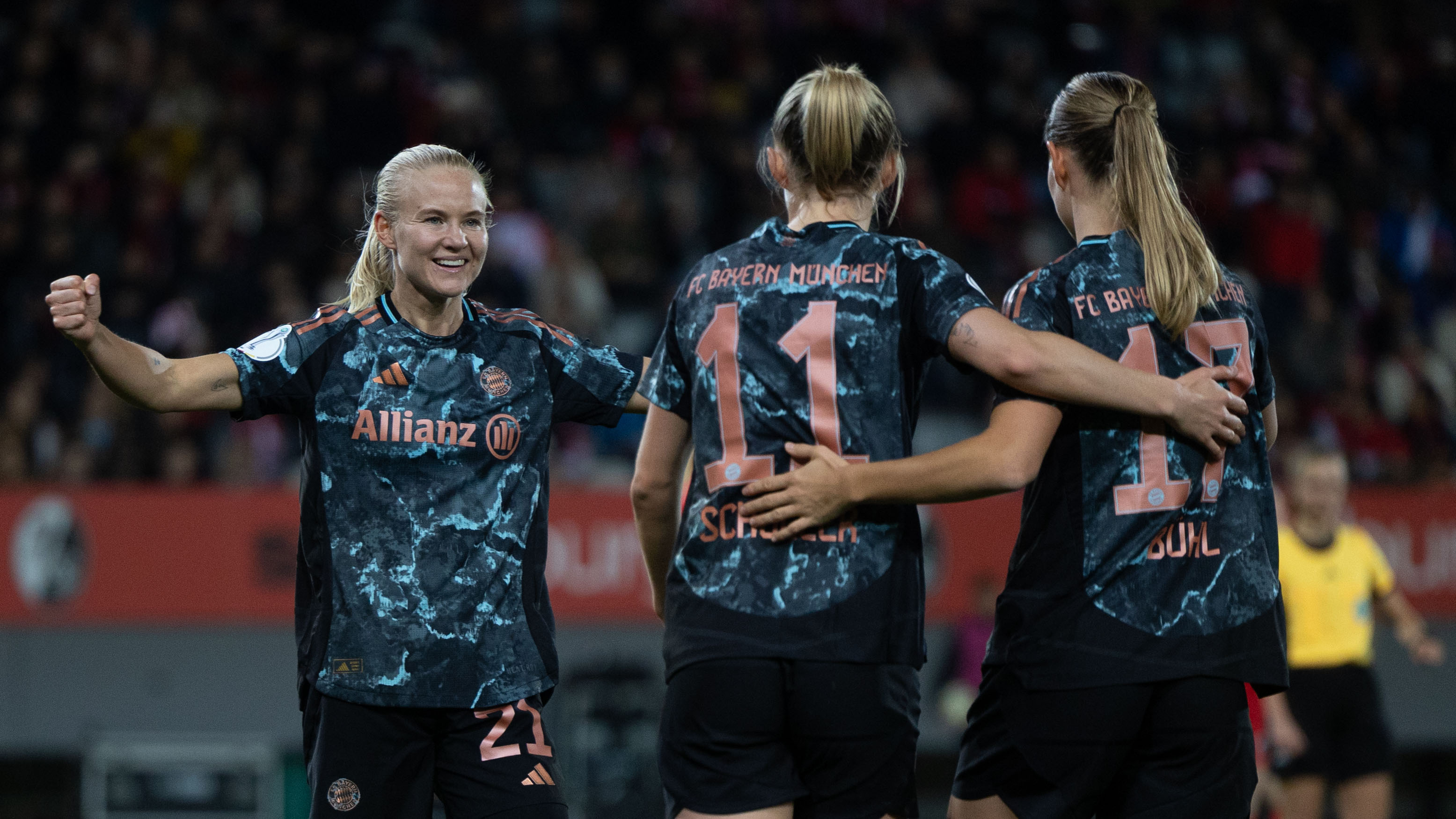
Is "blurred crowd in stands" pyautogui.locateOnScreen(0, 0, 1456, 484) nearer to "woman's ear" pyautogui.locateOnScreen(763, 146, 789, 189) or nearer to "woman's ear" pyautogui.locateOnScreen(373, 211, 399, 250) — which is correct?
"woman's ear" pyautogui.locateOnScreen(373, 211, 399, 250)

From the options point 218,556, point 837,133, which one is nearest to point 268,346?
point 837,133

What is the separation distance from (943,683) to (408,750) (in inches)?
246

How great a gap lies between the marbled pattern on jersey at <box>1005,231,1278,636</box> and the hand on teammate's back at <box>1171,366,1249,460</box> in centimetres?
4

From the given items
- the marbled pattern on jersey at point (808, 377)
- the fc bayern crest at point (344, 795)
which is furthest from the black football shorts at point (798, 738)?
the fc bayern crest at point (344, 795)

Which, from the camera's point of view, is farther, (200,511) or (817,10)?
(817,10)

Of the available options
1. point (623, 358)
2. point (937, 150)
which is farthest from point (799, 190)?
point (937, 150)

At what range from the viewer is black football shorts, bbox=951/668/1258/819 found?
125 inches

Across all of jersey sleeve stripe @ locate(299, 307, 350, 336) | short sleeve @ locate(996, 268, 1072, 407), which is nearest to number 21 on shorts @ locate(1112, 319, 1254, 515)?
short sleeve @ locate(996, 268, 1072, 407)

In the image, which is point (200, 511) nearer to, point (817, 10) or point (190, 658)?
point (190, 658)

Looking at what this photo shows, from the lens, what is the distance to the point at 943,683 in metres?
9.23

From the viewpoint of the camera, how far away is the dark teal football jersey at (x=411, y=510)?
3.40 metres

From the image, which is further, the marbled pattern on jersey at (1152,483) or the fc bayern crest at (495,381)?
the fc bayern crest at (495,381)

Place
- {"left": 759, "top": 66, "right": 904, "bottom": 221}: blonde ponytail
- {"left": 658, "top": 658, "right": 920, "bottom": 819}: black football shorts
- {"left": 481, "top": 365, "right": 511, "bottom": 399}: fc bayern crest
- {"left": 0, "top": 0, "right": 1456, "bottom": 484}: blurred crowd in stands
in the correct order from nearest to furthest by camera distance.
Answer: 1. {"left": 658, "top": 658, "right": 920, "bottom": 819}: black football shorts
2. {"left": 759, "top": 66, "right": 904, "bottom": 221}: blonde ponytail
3. {"left": 481, "top": 365, "right": 511, "bottom": 399}: fc bayern crest
4. {"left": 0, "top": 0, "right": 1456, "bottom": 484}: blurred crowd in stands

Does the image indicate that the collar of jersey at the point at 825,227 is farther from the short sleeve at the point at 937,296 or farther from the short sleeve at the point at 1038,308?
the short sleeve at the point at 1038,308
